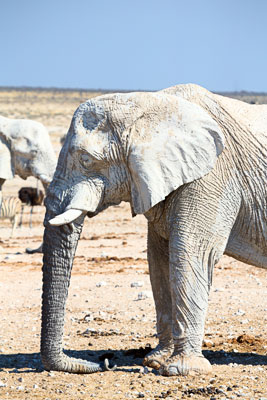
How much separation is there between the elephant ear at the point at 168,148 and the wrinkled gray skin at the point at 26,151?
26.4ft

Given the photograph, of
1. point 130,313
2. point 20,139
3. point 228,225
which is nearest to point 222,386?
point 228,225

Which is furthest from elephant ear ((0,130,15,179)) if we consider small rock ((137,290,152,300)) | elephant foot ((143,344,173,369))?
elephant foot ((143,344,173,369))

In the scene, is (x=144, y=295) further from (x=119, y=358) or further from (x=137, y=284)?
(x=119, y=358)

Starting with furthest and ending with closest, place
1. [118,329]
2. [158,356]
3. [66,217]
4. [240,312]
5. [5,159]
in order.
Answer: [5,159]
[240,312]
[118,329]
[158,356]
[66,217]

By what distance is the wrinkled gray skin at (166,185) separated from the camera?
6.44m

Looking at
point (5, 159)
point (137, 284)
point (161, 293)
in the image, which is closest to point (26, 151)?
point (5, 159)

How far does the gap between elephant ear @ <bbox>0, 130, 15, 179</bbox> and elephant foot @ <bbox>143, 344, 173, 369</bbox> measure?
25.0 feet

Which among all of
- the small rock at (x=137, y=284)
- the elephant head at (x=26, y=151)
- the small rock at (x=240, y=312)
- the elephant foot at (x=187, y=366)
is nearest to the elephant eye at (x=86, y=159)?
the elephant foot at (x=187, y=366)

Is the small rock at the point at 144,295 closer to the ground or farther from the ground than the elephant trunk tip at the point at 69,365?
farther from the ground

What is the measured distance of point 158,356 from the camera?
7.22 metres

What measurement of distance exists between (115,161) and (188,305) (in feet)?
4.16

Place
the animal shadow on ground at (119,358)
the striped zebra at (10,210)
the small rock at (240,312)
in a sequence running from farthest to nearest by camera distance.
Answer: the striped zebra at (10,210), the small rock at (240,312), the animal shadow on ground at (119,358)

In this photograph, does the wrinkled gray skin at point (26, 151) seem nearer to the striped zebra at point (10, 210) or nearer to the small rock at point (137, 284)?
the striped zebra at point (10, 210)

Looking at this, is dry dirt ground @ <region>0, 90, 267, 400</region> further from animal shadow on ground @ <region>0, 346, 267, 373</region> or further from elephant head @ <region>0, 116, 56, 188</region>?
elephant head @ <region>0, 116, 56, 188</region>
